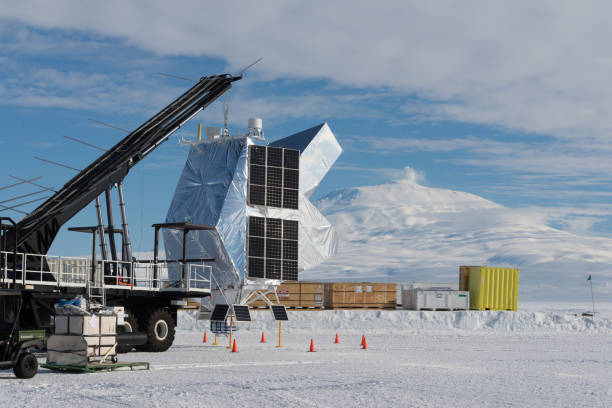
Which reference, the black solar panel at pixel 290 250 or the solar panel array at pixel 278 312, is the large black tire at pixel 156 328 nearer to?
the solar panel array at pixel 278 312

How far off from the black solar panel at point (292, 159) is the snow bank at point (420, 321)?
729 inches

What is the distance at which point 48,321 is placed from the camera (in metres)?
26.9

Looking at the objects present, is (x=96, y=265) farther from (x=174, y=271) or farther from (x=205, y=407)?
(x=205, y=407)

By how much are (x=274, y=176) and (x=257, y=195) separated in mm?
1243

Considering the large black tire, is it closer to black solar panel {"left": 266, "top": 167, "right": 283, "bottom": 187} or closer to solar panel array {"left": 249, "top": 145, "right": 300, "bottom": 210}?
solar panel array {"left": 249, "top": 145, "right": 300, "bottom": 210}

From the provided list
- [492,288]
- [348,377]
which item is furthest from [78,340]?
[492,288]

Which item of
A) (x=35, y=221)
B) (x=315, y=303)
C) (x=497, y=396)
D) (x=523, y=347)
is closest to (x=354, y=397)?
(x=497, y=396)

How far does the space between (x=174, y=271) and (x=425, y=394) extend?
1774 cm

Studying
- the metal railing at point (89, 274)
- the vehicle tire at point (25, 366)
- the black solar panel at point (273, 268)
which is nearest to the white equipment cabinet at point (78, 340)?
the vehicle tire at point (25, 366)

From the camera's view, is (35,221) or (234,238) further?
(234,238)

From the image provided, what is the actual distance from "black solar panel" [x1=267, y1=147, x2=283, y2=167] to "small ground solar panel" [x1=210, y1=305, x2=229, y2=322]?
20.5 feet

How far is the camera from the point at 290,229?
3500cm

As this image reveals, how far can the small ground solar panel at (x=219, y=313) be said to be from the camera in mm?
32625

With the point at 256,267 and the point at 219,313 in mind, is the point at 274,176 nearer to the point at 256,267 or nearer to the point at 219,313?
the point at 256,267
